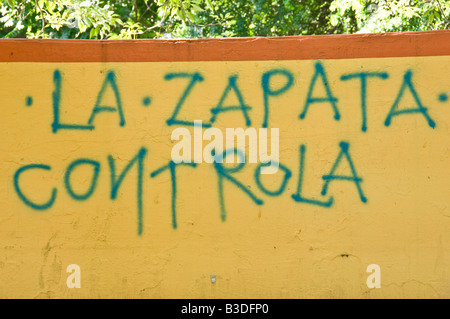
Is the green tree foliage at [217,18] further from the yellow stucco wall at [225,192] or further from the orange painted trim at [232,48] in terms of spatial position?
the yellow stucco wall at [225,192]

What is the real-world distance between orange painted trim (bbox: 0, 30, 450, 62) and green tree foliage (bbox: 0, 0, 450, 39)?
1.43 metres

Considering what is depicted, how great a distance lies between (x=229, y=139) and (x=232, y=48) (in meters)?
0.57

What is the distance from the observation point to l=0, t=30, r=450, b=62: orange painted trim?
3389 millimetres

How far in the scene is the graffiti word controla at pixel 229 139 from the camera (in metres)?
3.42

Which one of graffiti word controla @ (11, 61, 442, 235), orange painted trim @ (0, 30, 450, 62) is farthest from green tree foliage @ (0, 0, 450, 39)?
graffiti word controla @ (11, 61, 442, 235)

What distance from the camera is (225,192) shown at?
136 inches

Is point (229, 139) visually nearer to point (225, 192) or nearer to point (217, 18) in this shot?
point (225, 192)

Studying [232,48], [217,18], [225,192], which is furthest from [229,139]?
[217,18]

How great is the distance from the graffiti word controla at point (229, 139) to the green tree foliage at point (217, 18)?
1.62 meters

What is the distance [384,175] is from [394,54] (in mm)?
751

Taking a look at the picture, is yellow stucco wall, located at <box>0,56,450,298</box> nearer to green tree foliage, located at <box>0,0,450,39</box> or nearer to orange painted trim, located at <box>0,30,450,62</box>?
orange painted trim, located at <box>0,30,450,62</box>

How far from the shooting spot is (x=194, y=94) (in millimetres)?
3445

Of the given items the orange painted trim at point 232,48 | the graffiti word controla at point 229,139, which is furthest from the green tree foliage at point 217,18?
the graffiti word controla at point 229,139

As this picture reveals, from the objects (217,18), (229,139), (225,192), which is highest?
(217,18)
